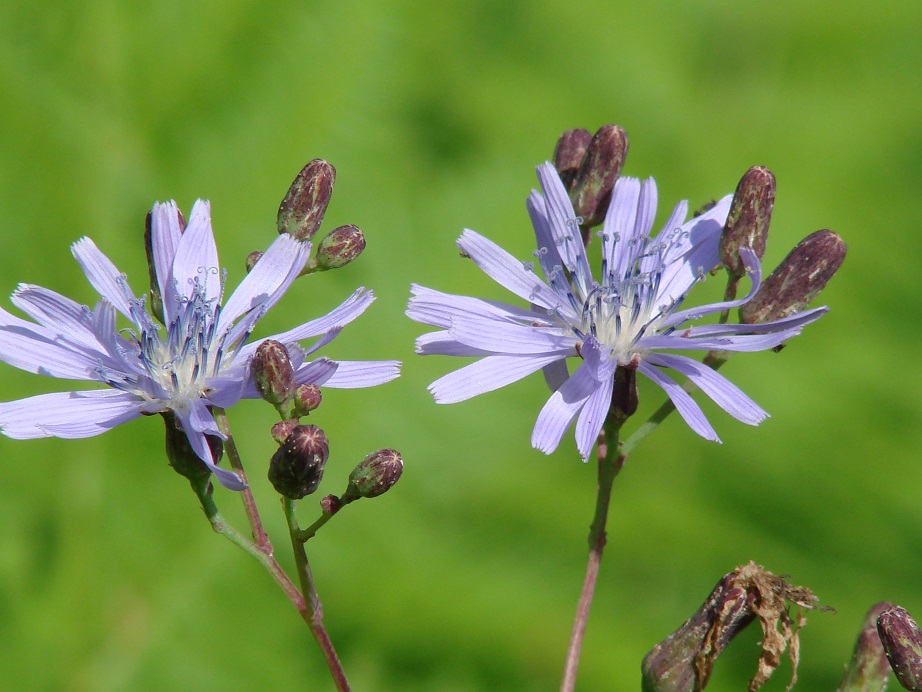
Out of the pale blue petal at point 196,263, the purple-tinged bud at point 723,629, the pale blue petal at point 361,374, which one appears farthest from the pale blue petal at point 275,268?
the purple-tinged bud at point 723,629

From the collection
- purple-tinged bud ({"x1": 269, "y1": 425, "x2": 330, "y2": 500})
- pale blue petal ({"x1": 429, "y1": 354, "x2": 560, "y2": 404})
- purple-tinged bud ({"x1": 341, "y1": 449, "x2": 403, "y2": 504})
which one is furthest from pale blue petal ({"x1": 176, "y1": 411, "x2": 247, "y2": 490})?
pale blue petal ({"x1": 429, "y1": 354, "x2": 560, "y2": 404})

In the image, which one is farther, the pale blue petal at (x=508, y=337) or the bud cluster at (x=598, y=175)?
the bud cluster at (x=598, y=175)

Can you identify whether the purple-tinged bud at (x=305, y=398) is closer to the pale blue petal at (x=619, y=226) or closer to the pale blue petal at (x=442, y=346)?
the pale blue petal at (x=442, y=346)

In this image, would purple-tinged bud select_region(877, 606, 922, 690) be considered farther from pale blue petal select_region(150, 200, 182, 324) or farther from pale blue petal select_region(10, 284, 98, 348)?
pale blue petal select_region(10, 284, 98, 348)

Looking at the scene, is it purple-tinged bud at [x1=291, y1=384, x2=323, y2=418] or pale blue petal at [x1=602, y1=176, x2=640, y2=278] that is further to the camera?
pale blue petal at [x1=602, y1=176, x2=640, y2=278]

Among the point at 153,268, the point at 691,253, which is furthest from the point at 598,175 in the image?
the point at 153,268

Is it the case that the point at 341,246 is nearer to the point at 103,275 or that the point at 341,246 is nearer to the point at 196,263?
the point at 196,263
